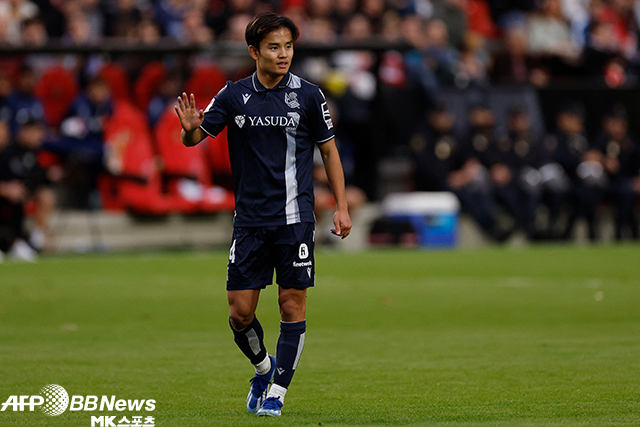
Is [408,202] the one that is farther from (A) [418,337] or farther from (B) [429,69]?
(A) [418,337]

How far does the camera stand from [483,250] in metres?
17.9

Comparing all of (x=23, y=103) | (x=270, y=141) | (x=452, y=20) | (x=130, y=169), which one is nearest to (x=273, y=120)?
(x=270, y=141)

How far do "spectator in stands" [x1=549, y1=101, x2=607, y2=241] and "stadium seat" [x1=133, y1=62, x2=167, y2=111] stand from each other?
7.97 m

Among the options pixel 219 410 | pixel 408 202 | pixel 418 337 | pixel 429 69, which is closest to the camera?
pixel 219 410

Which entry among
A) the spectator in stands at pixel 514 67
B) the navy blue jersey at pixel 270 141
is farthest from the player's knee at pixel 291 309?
the spectator in stands at pixel 514 67

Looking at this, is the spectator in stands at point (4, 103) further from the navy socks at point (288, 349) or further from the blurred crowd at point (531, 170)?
the navy socks at point (288, 349)

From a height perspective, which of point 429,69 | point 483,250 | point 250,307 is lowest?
point 483,250

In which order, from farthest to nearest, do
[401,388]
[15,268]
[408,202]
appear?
[408,202] → [15,268] → [401,388]

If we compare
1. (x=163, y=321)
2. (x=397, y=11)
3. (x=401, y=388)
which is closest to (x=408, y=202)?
(x=397, y=11)

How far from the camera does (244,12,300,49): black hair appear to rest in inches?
219

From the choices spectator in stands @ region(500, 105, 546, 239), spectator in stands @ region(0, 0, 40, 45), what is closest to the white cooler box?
spectator in stands @ region(500, 105, 546, 239)

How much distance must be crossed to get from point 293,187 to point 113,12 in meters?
14.9

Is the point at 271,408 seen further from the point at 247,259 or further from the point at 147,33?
the point at 147,33

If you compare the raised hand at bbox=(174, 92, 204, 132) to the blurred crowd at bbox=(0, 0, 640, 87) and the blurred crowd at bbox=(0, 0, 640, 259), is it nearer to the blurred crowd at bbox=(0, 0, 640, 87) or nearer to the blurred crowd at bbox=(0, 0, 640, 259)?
the blurred crowd at bbox=(0, 0, 640, 259)
